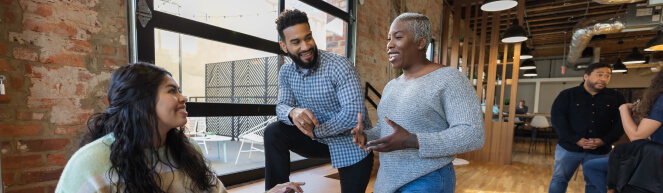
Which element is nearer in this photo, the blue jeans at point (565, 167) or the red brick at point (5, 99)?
the red brick at point (5, 99)

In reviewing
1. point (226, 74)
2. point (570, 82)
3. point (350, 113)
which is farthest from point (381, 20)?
point (570, 82)

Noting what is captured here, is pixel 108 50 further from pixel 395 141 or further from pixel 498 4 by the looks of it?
pixel 498 4

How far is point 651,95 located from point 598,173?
2.52ft

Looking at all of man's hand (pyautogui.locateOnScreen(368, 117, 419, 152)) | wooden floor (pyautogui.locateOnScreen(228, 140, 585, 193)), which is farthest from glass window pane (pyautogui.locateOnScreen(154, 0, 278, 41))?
man's hand (pyautogui.locateOnScreen(368, 117, 419, 152))

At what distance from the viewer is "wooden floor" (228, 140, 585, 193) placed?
2.54 m

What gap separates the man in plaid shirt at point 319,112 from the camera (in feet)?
4.50

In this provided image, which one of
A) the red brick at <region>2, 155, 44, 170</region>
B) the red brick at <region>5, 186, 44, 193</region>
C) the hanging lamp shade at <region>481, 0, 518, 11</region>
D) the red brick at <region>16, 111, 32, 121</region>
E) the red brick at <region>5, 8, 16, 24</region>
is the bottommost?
the red brick at <region>5, 186, 44, 193</region>

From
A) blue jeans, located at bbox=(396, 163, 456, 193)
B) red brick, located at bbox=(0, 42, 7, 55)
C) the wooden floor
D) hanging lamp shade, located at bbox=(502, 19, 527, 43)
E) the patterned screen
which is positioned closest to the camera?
blue jeans, located at bbox=(396, 163, 456, 193)

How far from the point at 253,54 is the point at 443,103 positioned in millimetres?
2540

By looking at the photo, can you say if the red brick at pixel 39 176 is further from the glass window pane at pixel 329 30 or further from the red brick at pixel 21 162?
the glass window pane at pixel 329 30

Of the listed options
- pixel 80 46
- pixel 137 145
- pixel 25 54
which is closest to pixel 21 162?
pixel 25 54

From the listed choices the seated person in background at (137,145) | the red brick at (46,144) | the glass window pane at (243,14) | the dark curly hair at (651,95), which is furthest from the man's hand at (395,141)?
the glass window pane at (243,14)

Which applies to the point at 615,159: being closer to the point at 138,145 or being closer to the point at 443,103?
the point at 443,103

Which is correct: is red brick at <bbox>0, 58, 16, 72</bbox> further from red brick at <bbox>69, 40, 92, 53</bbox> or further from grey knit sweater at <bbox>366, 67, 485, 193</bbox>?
grey knit sweater at <bbox>366, 67, 485, 193</bbox>
